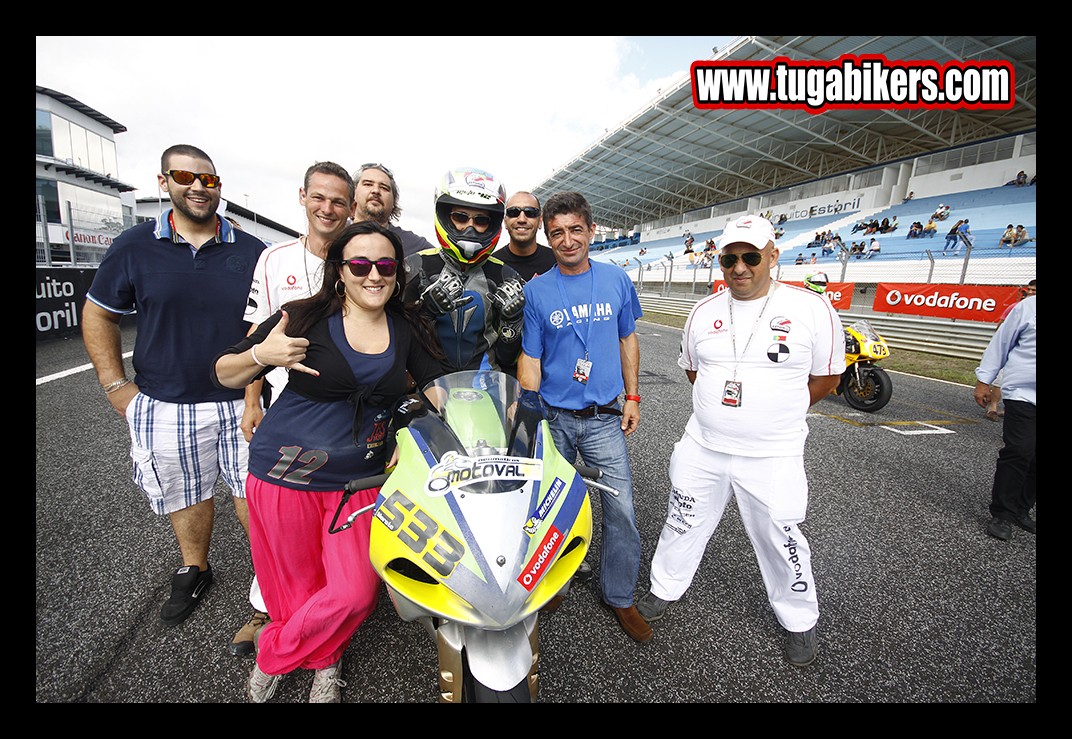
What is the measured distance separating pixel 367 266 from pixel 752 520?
2.20 m

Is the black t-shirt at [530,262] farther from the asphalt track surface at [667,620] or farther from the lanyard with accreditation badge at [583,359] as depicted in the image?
the asphalt track surface at [667,620]

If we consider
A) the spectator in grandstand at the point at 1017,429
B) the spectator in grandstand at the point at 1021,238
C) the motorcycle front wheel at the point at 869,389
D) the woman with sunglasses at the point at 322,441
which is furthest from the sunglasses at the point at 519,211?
the spectator in grandstand at the point at 1021,238

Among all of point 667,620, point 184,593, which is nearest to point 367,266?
point 184,593

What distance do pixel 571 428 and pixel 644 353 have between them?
9.16 m

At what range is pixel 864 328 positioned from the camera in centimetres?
701

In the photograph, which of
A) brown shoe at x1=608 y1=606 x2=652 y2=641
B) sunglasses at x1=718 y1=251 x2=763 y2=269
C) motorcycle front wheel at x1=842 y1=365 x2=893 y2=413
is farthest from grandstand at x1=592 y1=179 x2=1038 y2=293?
brown shoe at x1=608 y1=606 x2=652 y2=641

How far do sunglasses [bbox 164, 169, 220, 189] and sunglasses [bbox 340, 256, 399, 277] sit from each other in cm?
123

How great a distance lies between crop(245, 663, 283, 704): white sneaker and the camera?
6.24 feet

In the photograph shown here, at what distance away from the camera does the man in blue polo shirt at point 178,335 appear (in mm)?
2363

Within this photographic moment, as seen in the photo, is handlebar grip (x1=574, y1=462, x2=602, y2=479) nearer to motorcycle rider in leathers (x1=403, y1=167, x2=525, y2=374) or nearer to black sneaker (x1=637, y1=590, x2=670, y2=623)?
motorcycle rider in leathers (x1=403, y1=167, x2=525, y2=374)

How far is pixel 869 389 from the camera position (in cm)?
668

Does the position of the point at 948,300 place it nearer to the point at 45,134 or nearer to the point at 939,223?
the point at 939,223
